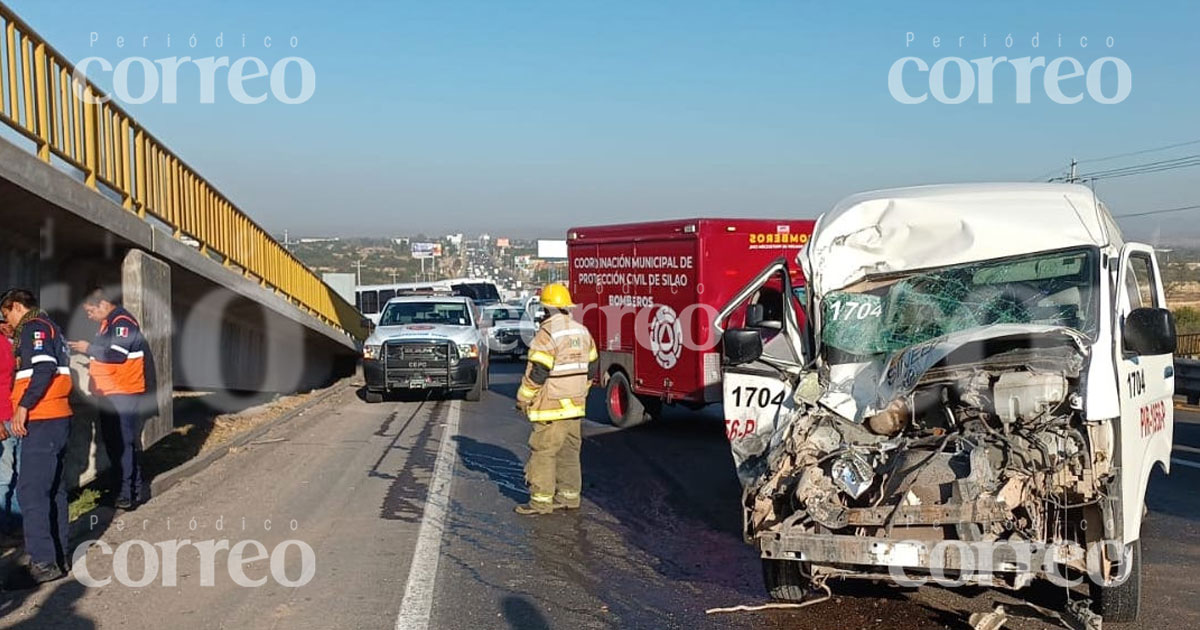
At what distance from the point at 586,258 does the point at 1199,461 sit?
26.0ft

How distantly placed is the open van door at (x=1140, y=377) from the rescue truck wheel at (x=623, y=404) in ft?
25.3

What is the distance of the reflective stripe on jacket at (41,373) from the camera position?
6.48 metres

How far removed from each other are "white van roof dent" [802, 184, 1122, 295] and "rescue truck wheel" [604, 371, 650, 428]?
6847 millimetres

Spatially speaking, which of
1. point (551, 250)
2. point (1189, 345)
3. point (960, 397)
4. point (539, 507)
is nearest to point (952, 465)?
point (960, 397)

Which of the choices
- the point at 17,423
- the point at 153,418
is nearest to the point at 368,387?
the point at 153,418

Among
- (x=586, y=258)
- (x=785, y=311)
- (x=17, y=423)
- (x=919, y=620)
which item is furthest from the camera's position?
(x=586, y=258)

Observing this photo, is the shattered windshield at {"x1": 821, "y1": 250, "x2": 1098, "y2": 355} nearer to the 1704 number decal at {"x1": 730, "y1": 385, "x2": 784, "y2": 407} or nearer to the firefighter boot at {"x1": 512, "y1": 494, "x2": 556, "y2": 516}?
the 1704 number decal at {"x1": 730, "y1": 385, "x2": 784, "y2": 407}

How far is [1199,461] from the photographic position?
34.3 ft

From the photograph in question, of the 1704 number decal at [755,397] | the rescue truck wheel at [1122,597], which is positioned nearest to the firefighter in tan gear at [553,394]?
the 1704 number decal at [755,397]

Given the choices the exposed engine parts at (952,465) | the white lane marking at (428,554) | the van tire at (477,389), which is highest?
the exposed engine parts at (952,465)

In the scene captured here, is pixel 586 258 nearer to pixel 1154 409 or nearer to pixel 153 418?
pixel 153 418

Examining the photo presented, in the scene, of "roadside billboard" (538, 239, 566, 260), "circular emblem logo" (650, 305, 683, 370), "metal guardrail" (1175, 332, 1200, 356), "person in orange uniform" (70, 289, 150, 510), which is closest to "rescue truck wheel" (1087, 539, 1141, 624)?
"person in orange uniform" (70, 289, 150, 510)

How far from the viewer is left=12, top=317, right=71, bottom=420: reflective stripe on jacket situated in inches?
255

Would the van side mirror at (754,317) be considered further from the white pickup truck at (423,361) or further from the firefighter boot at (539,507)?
the white pickup truck at (423,361)
